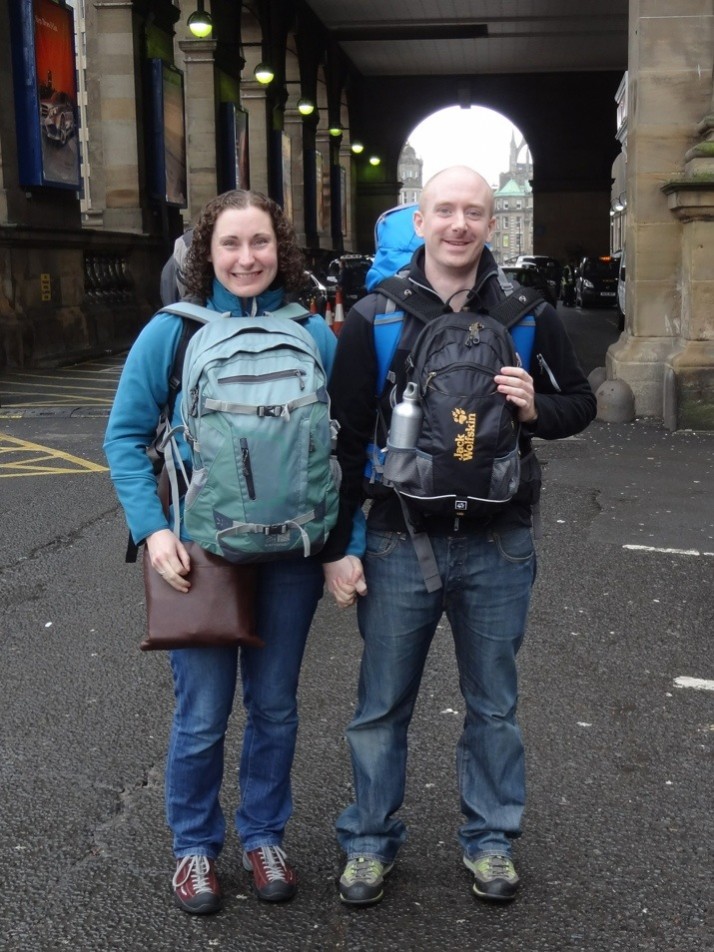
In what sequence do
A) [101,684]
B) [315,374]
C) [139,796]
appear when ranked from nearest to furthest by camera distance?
[315,374] < [139,796] < [101,684]

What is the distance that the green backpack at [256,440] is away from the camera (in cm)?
287

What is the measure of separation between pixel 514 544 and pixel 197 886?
1167 mm

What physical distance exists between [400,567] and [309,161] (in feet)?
121

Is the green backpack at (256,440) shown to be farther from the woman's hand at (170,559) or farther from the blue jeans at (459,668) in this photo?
the blue jeans at (459,668)

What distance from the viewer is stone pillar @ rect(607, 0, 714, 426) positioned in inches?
454

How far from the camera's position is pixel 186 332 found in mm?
3113

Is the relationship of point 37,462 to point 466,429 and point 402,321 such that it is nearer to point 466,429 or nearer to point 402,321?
point 402,321

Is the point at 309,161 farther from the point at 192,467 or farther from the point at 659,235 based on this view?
the point at 192,467

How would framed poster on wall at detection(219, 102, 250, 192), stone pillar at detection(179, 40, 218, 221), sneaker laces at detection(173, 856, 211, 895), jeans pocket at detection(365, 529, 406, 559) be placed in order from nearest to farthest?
jeans pocket at detection(365, 529, 406, 559) → sneaker laces at detection(173, 856, 211, 895) → stone pillar at detection(179, 40, 218, 221) → framed poster on wall at detection(219, 102, 250, 192)

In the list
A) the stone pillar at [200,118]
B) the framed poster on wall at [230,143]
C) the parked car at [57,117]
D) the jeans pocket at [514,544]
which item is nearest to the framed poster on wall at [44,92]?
the parked car at [57,117]

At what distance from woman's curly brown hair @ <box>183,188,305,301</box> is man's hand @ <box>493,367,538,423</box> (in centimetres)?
60

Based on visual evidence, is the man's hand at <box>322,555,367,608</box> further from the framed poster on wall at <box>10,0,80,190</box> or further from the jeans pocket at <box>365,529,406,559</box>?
the framed poster on wall at <box>10,0,80,190</box>

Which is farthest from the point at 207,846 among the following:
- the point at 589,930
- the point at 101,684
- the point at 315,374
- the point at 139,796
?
the point at 101,684

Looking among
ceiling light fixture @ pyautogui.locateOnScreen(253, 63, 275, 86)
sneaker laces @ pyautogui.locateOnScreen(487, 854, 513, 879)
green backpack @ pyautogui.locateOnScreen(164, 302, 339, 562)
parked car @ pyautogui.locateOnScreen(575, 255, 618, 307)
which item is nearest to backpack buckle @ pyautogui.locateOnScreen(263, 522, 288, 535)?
green backpack @ pyautogui.locateOnScreen(164, 302, 339, 562)
